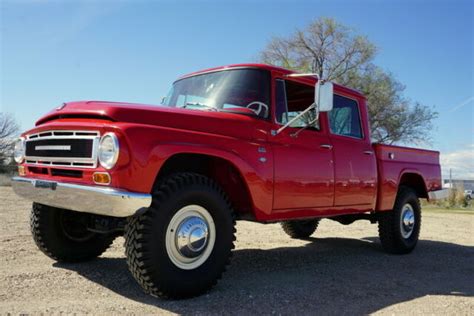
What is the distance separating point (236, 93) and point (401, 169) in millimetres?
3269

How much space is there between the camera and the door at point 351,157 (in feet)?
18.1

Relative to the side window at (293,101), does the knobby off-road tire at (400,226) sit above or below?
below

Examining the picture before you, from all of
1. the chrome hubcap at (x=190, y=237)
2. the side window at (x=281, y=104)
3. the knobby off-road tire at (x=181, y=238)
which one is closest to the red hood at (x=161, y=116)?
the side window at (x=281, y=104)

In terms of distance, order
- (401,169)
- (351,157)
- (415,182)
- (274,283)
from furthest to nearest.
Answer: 1. (415,182)
2. (401,169)
3. (351,157)
4. (274,283)

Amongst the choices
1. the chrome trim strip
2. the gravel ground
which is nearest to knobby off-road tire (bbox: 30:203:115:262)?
the gravel ground

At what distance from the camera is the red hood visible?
3.71 metres

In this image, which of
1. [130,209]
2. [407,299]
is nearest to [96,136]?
[130,209]

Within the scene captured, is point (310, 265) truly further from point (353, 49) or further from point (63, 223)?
point (353, 49)

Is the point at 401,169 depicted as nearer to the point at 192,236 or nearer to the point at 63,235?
the point at 192,236

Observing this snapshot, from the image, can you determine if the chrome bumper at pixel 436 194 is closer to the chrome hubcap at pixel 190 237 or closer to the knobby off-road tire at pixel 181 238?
the knobby off-road tire at pixel 181 238

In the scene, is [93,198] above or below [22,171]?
below

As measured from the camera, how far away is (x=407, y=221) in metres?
7.04

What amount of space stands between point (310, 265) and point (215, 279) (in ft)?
6.58

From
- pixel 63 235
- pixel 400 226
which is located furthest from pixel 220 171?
pixel 400 226
